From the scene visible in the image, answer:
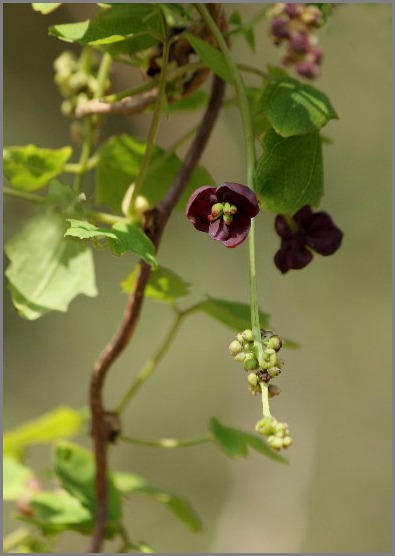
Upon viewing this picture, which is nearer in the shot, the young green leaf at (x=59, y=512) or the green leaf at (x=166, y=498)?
the young green leaf at (x=59, y=512)

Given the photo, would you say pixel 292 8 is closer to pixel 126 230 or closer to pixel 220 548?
pixel 126 230

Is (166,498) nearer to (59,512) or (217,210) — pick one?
(59,512)

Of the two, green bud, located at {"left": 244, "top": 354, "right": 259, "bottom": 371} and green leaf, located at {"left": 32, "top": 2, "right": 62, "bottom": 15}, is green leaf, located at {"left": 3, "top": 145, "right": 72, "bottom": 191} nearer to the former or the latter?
green leaf, located at {"left": 32, "top": 2, "right": 62, "bottom": 15}

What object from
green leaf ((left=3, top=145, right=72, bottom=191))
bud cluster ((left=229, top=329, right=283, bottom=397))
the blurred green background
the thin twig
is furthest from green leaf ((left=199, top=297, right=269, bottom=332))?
the blurred green background

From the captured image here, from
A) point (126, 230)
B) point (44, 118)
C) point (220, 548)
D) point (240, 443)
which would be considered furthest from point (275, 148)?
point (44, 118)

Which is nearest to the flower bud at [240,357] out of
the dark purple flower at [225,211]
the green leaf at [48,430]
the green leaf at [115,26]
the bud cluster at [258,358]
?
the bud cluster at [258,358]

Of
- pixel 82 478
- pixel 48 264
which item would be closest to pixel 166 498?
pixel 82 478

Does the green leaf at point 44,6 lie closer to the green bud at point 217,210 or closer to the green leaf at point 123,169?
the green leaf at point 123,169
